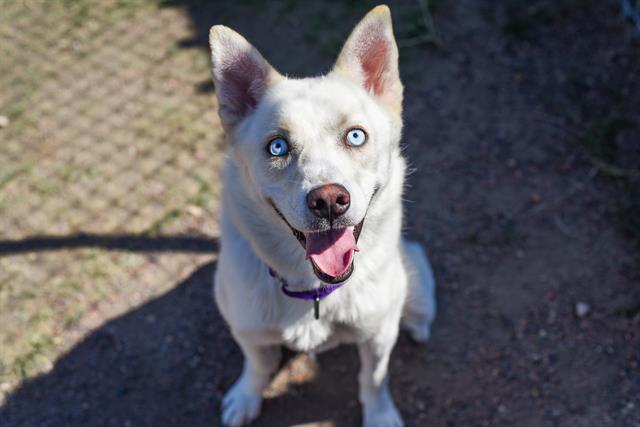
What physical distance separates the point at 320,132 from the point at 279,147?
19 cm

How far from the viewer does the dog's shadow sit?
3758mm

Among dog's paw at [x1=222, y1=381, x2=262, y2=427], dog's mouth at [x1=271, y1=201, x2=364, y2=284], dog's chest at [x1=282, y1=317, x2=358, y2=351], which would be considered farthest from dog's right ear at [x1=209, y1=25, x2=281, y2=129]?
dog's paw at [x1=222, y1=381, x2=262, y2=427]


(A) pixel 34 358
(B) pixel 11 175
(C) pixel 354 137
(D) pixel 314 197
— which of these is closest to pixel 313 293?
(D) pixel 314 197

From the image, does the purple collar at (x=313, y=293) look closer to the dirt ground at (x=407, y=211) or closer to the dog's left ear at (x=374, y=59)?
the dog's left ear at (x=374, y=59)

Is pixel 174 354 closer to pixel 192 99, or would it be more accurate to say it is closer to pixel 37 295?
pixel 37 295

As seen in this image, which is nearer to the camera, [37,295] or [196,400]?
[196,400]

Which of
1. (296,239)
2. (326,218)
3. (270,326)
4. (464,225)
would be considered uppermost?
(326,218)

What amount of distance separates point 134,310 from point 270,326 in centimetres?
157

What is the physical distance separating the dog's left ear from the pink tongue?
2.33ft

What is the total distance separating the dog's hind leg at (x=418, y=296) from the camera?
12.3ft

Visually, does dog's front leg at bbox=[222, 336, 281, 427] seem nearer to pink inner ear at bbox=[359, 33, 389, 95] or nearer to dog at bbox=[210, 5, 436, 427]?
dog at bbox=[210, 5, 436, 427]

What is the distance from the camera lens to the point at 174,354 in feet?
13.1

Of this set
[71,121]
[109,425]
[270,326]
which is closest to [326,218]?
[270,326]

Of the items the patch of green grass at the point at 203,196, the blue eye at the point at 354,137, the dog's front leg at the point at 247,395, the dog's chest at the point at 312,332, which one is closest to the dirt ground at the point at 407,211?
the patch of green grass at the point at 203,196
